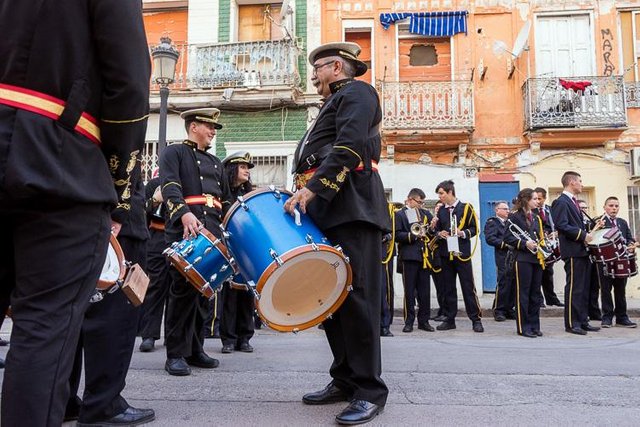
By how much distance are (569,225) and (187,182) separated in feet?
18.4

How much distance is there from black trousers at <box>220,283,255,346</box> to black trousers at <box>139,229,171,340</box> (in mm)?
683

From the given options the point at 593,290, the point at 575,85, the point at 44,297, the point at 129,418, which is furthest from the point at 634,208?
the point at 44,297

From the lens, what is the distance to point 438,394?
12.5ft

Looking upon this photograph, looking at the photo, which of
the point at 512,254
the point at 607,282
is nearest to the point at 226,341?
the point at 512,254

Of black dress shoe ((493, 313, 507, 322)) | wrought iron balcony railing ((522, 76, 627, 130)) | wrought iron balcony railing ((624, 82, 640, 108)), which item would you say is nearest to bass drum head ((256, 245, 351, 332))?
black dress shoe ((493, 313, 507, 322))

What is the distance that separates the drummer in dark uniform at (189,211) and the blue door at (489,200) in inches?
434

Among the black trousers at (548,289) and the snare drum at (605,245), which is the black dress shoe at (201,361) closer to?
the snare drum at (605,245)

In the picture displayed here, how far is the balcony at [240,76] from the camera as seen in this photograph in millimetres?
15406

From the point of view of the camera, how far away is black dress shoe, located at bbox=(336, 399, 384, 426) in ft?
9.98

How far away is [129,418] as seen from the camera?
10.2ft

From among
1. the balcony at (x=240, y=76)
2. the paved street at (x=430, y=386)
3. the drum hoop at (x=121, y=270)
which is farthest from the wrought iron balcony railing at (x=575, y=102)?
the drum hoop at (x=121, y=270)

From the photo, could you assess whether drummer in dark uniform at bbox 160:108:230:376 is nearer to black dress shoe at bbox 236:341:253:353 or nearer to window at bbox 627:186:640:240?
black dress shoe at bbox 236:341:253:353

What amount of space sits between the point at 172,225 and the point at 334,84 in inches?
72.5

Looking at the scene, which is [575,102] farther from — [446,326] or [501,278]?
[446,326]
